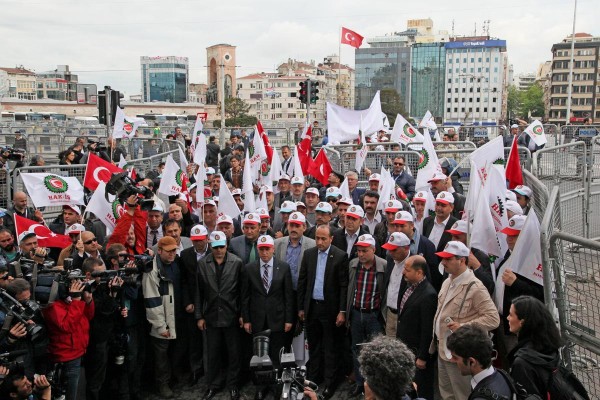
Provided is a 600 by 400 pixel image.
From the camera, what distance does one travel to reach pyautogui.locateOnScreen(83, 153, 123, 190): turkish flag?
30.5ft

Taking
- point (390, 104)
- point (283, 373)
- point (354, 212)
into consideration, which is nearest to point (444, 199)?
point (354, 212)

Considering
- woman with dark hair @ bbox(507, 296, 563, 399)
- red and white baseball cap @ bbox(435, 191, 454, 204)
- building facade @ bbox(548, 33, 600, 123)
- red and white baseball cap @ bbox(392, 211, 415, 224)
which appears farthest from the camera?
building facade @ bbox(548, 33, 600, 123)

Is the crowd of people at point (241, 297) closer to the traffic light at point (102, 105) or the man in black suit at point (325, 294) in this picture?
the man in black suit at point (325, 294)

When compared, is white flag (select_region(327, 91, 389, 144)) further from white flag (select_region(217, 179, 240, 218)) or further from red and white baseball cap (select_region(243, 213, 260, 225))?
red and white baseball cap (select_region(243, 213, 260, 225))

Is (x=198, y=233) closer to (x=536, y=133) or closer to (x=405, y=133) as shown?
(x=405, y=133)

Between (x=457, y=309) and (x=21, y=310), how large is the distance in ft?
12.6

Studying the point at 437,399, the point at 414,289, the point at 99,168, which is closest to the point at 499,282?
the point at 414,289

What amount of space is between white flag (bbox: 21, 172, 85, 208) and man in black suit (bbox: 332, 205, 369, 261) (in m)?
3.84

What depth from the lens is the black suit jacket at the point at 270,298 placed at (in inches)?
287

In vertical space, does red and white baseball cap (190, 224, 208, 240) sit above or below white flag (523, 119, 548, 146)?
below

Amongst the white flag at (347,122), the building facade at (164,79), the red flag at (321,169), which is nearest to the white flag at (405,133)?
the white flag at (347,122)

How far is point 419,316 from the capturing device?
612 cm

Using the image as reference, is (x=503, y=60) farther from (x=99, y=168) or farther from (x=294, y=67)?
(x=99, y=168)

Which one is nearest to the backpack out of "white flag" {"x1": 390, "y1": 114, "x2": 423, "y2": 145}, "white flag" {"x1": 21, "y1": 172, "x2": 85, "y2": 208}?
"white flag" {"x1": 21, "y1": 172, "x2": 85, "y2": 208}
